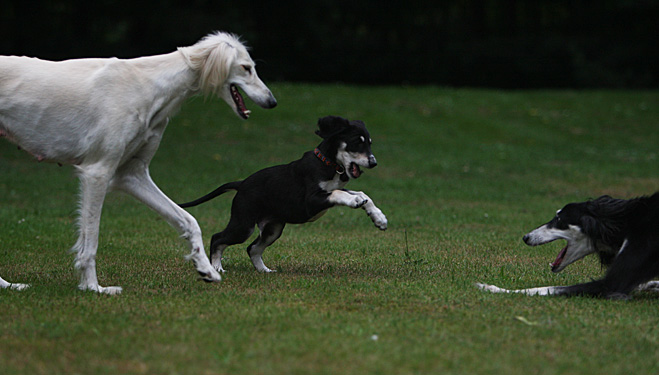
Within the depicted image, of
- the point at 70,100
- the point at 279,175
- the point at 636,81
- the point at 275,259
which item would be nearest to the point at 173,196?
the point at 275,259

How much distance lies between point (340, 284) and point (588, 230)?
2279 mm

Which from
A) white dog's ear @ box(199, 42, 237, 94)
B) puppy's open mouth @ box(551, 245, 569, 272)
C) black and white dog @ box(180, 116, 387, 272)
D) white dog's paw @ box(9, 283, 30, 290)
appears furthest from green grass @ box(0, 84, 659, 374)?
white dog's ear @ box(199, 42, 237, 94)

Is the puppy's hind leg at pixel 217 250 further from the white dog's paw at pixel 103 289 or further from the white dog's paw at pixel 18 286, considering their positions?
the white dog's paw at pixel 18 286

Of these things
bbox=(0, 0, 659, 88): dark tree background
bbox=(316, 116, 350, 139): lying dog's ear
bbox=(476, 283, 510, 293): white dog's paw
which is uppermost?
bbox=(316, 116, 350, 139): lying dog's ear

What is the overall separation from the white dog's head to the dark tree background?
27.3 meters

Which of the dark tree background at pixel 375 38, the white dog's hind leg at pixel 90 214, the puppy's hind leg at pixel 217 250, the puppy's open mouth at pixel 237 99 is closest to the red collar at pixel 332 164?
the puppy's open mouth at pixel 237 99

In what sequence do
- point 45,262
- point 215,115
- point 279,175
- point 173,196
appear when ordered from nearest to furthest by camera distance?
point 279,175
point 45,262
point 173,196
point 215,115

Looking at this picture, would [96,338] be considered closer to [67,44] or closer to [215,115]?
[215,115]

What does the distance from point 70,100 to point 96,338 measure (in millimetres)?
2295

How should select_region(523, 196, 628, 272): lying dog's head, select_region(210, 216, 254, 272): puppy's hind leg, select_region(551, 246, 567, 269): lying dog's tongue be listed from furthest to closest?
select_region(210, 216, 254, 272): puppy's hind leg < select_region(551, 246, 567, 269): lying dog's tongue < select_region(523, 196, 628, 272): lying dog's head

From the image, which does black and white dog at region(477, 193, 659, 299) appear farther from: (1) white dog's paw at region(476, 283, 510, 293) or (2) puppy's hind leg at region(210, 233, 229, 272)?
(2) puppy's hind leg at region(210, 233, 229, 272)

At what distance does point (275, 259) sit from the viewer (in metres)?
8.48

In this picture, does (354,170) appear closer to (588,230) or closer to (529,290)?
(529,290)

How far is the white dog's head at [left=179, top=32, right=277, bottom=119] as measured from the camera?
21.3 feet
